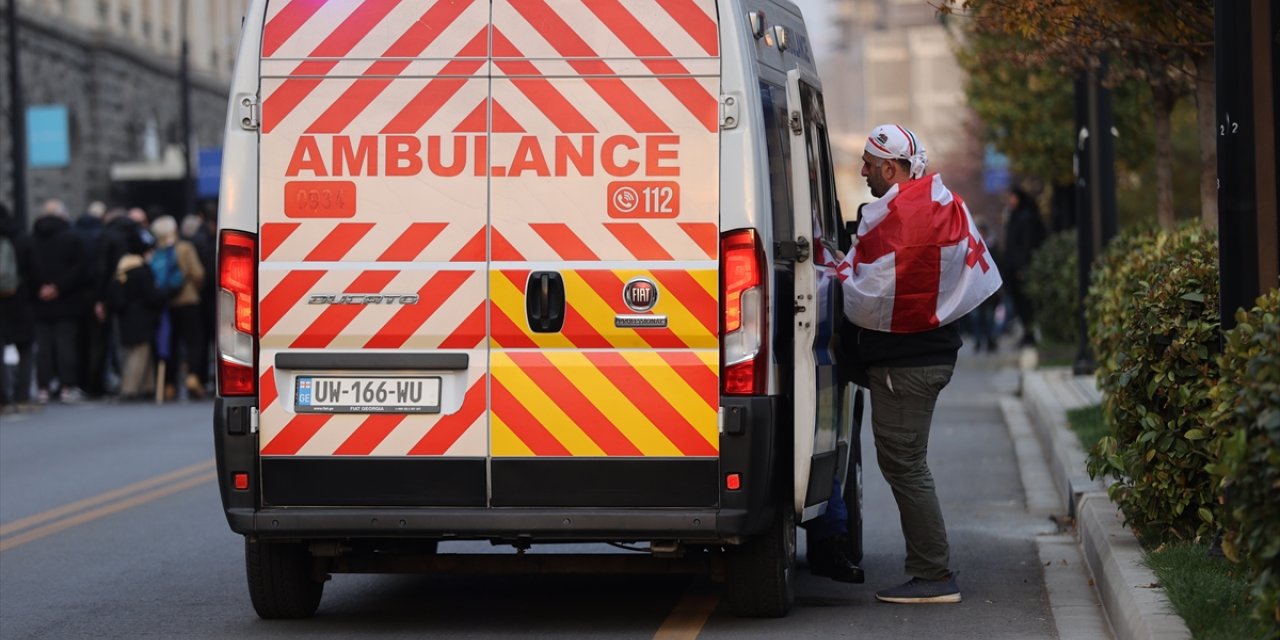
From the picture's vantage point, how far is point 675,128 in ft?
23.8

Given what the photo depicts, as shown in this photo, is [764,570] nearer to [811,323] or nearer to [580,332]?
[811,323]

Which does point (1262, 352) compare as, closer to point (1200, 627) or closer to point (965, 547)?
point (1200, 627)

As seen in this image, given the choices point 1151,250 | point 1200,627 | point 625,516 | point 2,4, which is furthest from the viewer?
point 2,4

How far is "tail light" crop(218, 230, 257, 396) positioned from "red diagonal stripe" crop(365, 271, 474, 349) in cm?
44

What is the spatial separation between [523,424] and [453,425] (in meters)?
0.24

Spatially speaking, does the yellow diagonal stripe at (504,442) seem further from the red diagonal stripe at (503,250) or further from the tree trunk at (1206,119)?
the tree trunk at (1206,119)

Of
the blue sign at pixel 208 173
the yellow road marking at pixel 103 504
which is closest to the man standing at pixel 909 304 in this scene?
the yellow road marking at pixel 103 504

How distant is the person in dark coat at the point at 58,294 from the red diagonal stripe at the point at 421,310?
14.7 metres

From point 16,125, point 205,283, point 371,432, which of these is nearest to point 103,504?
point 371,432

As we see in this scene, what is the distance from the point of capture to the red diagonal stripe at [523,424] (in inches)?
286

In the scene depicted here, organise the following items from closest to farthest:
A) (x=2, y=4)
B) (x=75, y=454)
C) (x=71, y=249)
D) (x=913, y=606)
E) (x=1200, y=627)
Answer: (x=1200, y=627), (x=913, y=606), (x=75, y=454), (x=71, y=249), (x=2, y=4)

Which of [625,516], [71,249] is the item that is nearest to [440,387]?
[625,516]

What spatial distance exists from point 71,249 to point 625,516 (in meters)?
Result: 15.6

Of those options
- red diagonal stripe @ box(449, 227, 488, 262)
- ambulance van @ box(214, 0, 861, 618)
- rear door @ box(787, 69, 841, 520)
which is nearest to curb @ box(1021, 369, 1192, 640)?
rear door @ box(787, 69, 841, 520)
